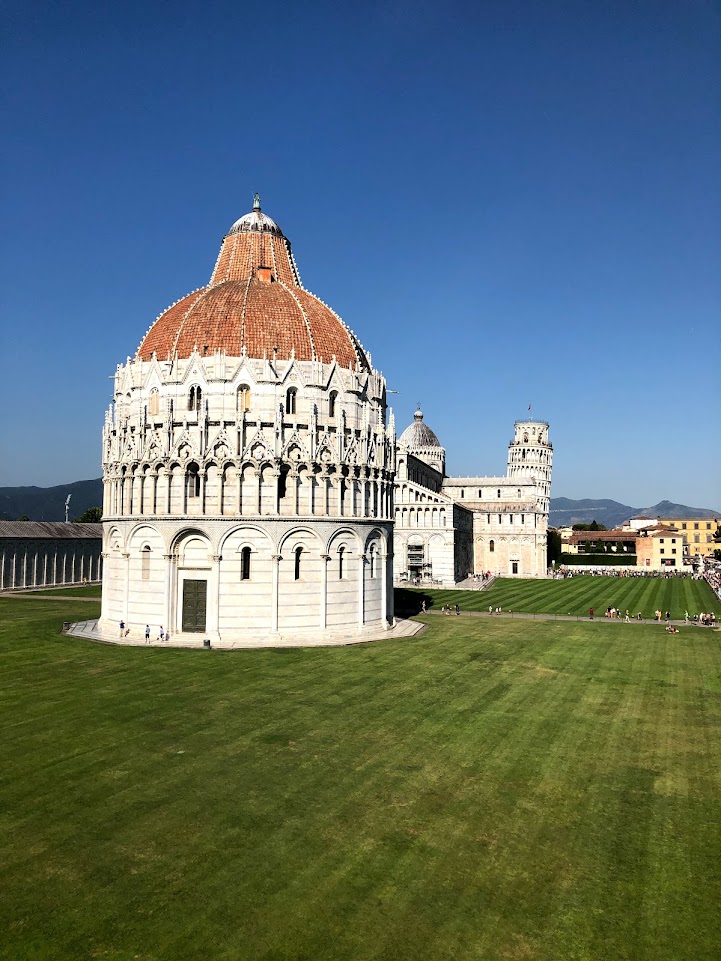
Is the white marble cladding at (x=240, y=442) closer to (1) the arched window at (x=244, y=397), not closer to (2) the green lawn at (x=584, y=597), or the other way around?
(1) the arched window at (x=244, y=397)

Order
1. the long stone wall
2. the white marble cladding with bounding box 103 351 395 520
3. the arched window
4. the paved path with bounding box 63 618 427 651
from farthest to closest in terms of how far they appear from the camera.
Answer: the long stone wall, the arched window, the white marble cladding with bounding box 103 351 395 520, the paved path with bounding box 63 618 427 651

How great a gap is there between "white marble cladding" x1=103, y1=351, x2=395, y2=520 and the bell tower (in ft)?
394

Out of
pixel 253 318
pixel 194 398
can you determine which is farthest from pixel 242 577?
pixel 253 318

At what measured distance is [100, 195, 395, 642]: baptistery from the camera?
47.2 metres

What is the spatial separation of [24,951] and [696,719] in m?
26.9

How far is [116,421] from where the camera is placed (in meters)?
54.1

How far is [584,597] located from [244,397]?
54.8m

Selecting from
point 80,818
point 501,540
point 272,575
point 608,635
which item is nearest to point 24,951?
point 80,818

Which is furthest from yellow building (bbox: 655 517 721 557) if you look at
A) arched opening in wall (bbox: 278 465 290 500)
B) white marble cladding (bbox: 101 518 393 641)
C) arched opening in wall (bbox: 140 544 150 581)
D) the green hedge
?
arched opening in wall (bbox: 140 544 150 581)

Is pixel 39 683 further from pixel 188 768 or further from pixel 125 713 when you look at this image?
pixel 188 768

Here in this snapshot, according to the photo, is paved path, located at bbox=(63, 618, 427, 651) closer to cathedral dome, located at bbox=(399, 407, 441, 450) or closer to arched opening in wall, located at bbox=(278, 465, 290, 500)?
arched opening in wall, located at bbox=(278, 465, 290, 500)

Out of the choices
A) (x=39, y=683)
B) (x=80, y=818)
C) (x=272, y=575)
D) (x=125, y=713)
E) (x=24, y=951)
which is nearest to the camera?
(x=24, y=951)

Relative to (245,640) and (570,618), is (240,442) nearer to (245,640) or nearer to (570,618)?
(245,640)

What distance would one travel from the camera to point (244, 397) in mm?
49438
